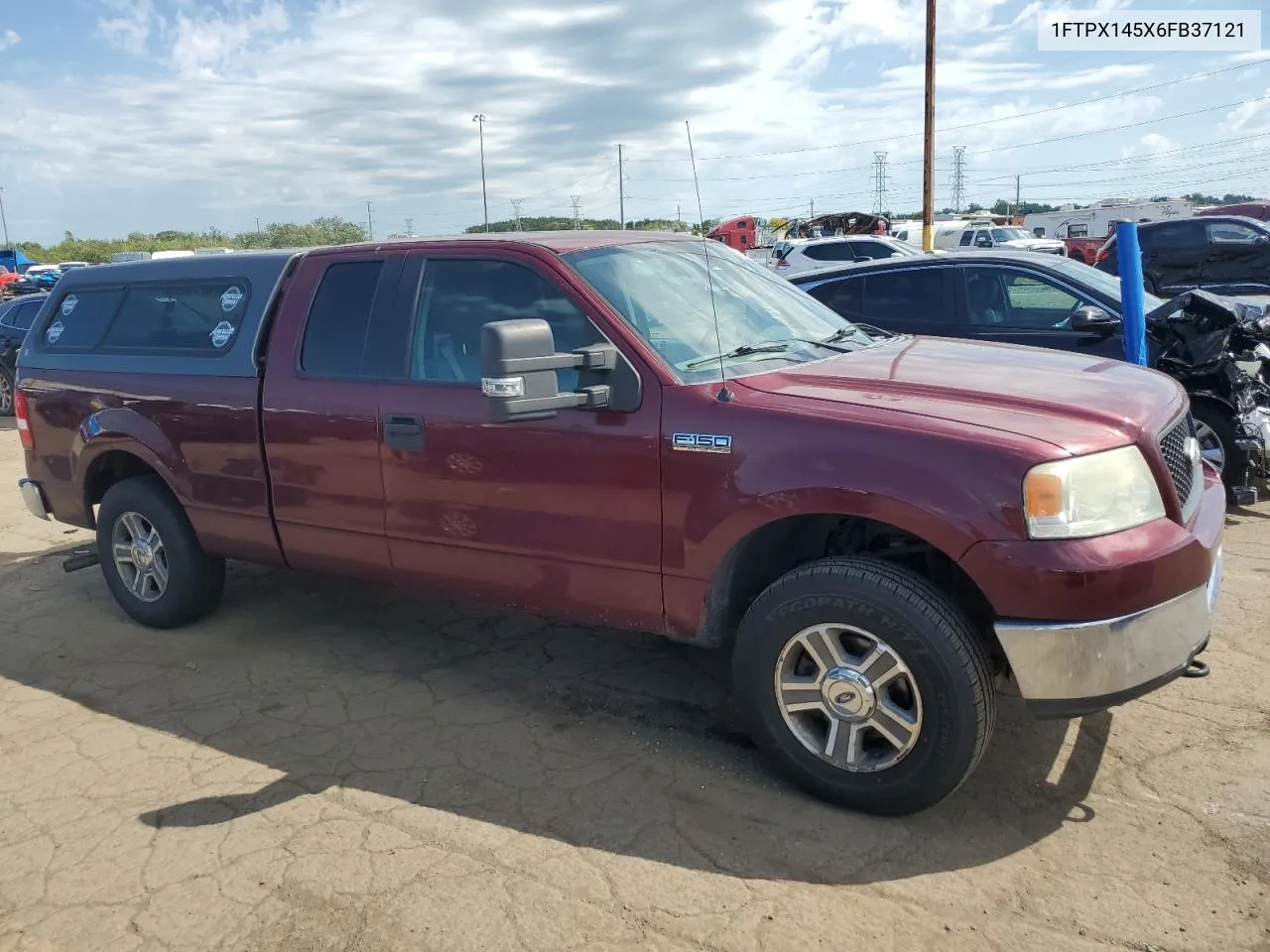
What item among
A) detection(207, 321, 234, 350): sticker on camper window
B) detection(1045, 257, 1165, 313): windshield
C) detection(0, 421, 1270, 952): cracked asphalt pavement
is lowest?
detection(0, 421, 1270, 952): cracked asphalt pavement

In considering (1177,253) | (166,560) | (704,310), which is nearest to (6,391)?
(166,560)

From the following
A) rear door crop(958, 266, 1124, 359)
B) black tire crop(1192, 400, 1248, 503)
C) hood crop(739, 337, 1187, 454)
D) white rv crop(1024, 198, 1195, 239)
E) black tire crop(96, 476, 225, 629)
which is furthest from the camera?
white rv crop(1024, 198, 1195, 239)

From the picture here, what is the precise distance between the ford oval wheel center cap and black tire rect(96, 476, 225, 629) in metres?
3.43

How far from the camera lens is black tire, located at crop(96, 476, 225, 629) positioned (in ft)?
16.6

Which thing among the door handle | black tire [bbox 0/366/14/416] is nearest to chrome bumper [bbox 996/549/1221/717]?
the door handle

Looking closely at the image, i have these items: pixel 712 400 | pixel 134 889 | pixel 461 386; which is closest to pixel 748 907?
pixel 712 400

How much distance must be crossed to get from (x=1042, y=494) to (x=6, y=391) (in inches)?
599

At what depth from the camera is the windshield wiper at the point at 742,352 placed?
3.63 meters

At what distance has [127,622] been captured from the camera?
5461mm

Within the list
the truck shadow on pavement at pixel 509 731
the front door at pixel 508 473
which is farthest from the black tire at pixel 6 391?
the front door at pixel 508 473

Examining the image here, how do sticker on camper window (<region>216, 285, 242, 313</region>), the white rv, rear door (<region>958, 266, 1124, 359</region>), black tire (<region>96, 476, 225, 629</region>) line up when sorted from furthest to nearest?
the white rv < rear door (<region>958, 266, 1124, 359</region>) < black tire (<region>96, 476, 225, 629</region>) < sticker on camper window (<region>216, 285, 242, 313</region>)

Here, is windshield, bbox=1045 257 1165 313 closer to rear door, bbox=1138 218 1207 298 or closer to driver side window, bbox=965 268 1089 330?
driver side window, bbox=965 268 1089 330

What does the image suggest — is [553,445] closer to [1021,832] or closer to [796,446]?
[796,446]

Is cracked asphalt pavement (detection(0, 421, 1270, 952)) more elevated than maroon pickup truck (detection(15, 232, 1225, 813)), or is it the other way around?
maroon pickup truck (detection(15, 232, 1225, 813))
